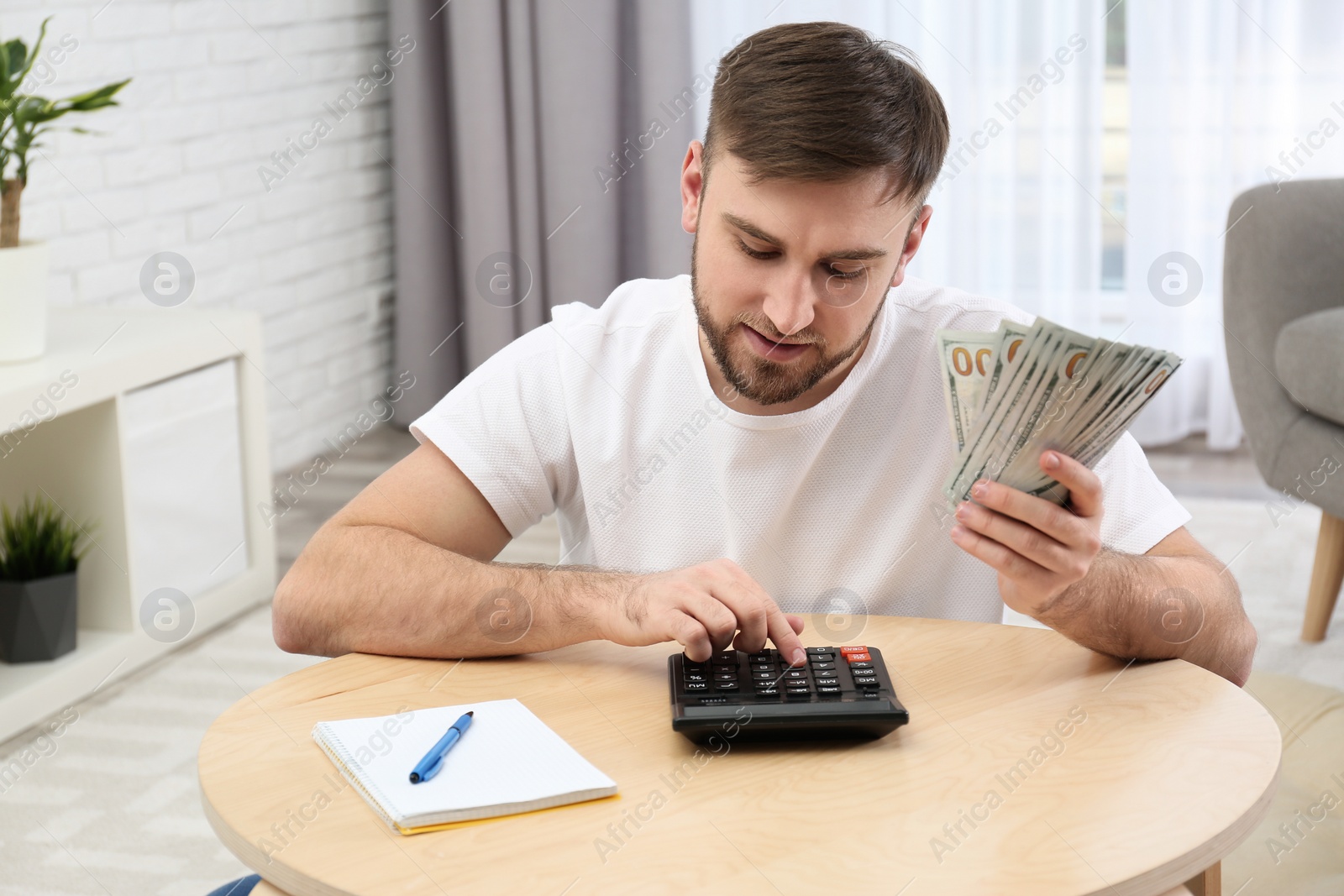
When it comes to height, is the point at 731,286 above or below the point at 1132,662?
above

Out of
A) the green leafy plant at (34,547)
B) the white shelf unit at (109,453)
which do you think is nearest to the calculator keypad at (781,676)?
the white shelf unit at (109,453)

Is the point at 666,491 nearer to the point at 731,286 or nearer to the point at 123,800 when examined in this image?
the point at 731,286

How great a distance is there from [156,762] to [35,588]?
0.40 m

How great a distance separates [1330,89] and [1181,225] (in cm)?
49

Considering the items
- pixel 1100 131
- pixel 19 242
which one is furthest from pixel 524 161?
pixel 19 242

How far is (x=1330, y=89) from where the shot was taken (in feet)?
11.3

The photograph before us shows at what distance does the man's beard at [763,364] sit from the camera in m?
1.23

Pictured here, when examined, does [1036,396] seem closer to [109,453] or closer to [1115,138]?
[109,453]

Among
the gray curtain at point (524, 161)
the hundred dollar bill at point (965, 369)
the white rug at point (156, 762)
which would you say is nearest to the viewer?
the hundred dollar bill at point (965, 369)

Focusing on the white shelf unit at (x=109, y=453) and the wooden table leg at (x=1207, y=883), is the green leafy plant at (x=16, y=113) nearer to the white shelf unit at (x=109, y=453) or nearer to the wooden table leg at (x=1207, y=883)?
the white shelf unit at (x=109, y=453)

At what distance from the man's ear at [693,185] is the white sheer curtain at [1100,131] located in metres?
2.44

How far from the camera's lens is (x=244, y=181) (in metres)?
3.35

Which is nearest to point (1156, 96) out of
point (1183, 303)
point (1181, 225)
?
point (1181, 225)

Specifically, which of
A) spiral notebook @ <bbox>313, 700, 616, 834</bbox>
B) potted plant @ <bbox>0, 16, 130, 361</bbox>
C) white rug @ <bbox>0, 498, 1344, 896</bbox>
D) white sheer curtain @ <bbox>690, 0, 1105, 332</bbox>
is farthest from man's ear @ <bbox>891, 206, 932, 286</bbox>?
white sheer curtain @ <bbox>690, 0, 1105, 332</bbox>
